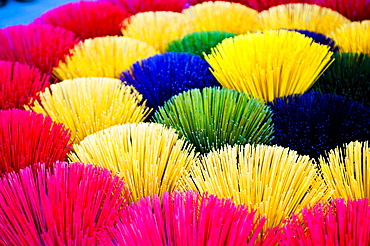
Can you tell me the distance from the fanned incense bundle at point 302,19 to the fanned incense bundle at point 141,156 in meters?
0.39

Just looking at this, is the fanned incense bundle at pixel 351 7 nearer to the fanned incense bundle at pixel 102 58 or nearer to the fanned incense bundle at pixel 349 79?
the fanned incense bundle at pixel 349 79

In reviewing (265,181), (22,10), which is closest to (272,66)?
(265,181)

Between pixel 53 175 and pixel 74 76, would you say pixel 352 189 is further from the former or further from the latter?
pixel 74 76

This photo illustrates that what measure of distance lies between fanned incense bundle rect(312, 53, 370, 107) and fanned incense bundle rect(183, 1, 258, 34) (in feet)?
0.72

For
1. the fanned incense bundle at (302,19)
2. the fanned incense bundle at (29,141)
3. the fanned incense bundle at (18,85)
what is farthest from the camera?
the fanned incense bundle at (302,19)

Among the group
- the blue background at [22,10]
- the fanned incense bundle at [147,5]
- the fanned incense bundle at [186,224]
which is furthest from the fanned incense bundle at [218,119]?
the blue background at [22,10]

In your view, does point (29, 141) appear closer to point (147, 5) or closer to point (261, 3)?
point (147, 5)

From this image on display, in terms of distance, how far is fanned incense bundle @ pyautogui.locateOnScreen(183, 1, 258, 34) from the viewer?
2.23 feet

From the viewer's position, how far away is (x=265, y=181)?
0.98 feet

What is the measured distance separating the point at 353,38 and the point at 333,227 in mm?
418

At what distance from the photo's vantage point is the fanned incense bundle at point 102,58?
520mm

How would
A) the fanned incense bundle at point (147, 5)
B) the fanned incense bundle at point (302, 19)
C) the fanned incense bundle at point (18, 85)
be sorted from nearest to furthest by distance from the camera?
1. the fanned incense bundle at point (18, 85)
2. the fanned incense bundle at point (302, 19)
3. the fanned incense bundle at point (147, 5)

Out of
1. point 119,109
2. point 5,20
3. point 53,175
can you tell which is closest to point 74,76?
point 119,109

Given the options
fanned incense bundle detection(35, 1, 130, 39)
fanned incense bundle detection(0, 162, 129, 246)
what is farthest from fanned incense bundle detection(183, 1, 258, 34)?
fanned incense bundle detection(0, 162, 129, 246)
